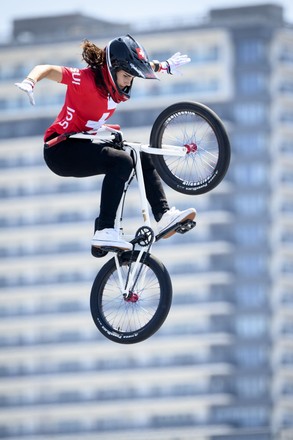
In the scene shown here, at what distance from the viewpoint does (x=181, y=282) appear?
186 metres

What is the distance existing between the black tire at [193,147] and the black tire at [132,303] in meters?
1.17

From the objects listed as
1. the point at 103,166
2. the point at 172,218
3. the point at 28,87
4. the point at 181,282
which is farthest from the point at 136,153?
the point at 181,282

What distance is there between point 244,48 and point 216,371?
43.6 m

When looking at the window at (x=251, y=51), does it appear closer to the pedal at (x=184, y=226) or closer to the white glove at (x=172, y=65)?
the white glove at (x=172, y=65)

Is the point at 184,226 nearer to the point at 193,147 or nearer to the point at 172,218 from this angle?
the point at 172,218

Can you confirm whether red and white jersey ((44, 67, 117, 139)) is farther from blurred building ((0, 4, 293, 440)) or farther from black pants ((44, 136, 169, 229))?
blurred building ((0, 4, 293, 440))

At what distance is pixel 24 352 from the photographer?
19150 cm

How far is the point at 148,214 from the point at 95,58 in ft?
6.95

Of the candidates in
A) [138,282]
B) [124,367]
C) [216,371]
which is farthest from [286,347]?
[138,282]

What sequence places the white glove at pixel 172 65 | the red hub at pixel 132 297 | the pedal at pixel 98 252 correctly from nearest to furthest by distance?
the red hub at pixel 132 297 < the pedal at pixel 98 252 < the white glove at pixel 172 65

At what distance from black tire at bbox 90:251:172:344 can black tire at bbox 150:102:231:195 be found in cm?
117

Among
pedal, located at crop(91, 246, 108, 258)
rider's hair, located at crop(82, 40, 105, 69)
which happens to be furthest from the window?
rider's hair, located at crop(82, 40, 105, 69)

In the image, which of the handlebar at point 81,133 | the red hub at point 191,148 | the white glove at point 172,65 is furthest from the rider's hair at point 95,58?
the red hub at point 191,148

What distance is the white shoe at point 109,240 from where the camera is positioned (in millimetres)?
18734
